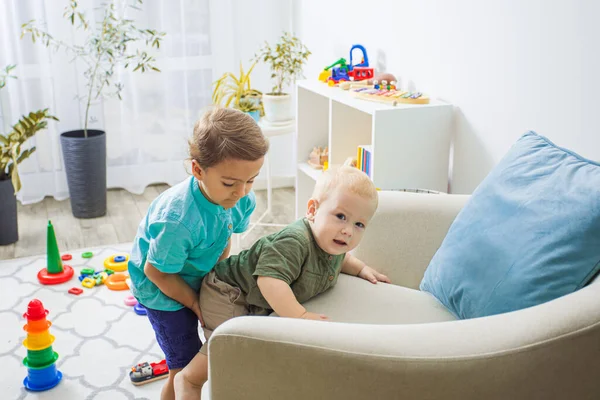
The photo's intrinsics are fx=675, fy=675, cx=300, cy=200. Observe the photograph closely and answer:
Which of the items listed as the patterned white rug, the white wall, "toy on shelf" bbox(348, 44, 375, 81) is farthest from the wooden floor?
the white wall

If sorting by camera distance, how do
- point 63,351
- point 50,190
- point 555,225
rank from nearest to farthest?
point 555,225 < point 63,351 < point 50,190

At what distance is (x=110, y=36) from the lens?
3.57m

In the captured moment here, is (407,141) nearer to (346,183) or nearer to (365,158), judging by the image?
(365,158)

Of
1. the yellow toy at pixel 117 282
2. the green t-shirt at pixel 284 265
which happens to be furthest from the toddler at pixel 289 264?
the yellow toy at pixel 117 282

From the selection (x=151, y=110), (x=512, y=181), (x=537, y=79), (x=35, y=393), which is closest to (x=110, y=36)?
(x=151, y=110)

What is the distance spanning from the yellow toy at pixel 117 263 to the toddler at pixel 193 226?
4.48 ft

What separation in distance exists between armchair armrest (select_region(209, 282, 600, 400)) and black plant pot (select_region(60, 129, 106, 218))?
2550 mm

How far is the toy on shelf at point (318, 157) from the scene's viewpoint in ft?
10.4

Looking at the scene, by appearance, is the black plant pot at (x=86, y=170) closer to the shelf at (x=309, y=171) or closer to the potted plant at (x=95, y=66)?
the potted plant at (x=95, y=66)

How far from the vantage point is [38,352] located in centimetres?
210

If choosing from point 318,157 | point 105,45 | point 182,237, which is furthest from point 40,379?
point 105,45

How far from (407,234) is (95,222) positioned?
87.5 inches

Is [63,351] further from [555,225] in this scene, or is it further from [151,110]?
[151,110]

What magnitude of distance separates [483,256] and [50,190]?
3031 millimetres
